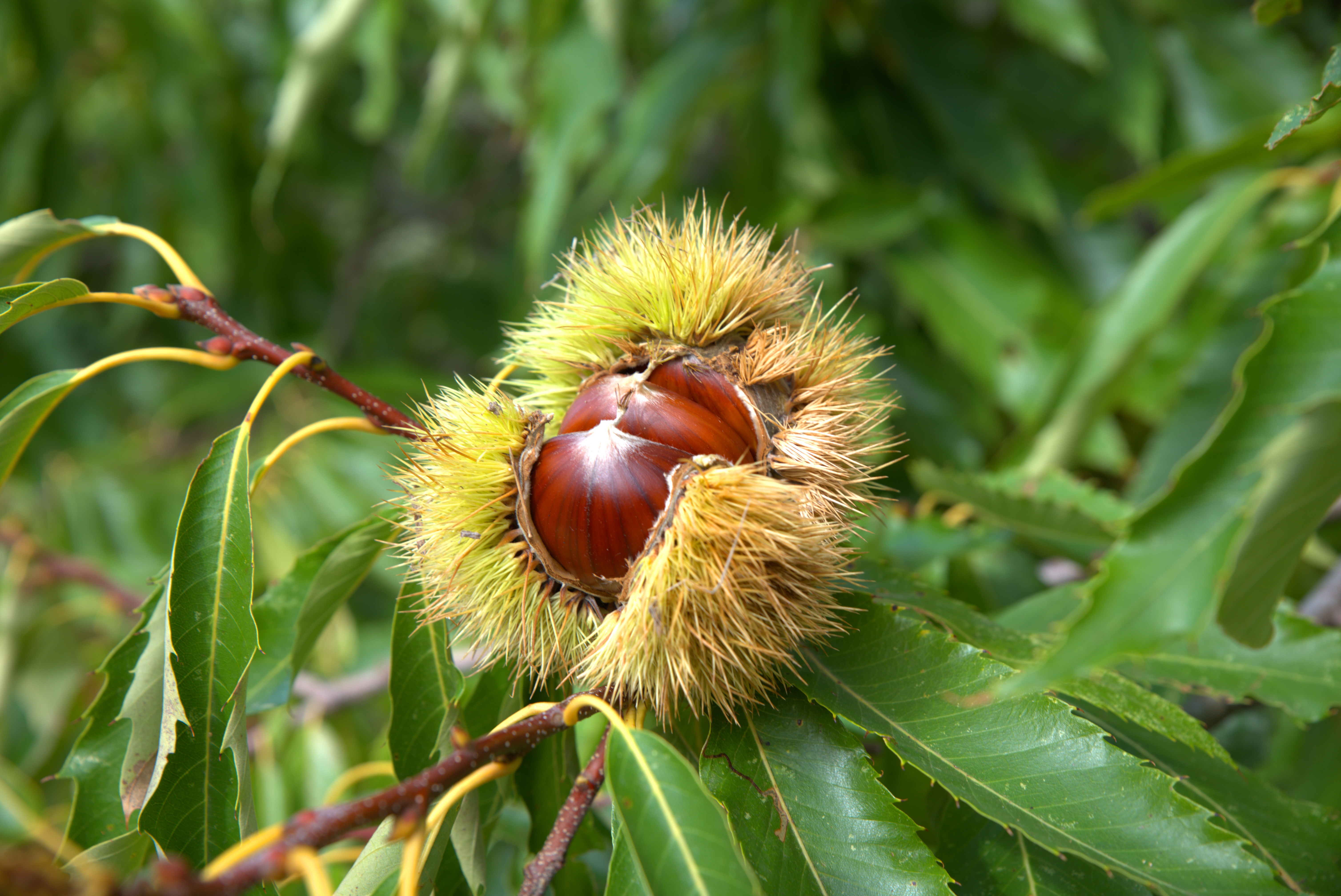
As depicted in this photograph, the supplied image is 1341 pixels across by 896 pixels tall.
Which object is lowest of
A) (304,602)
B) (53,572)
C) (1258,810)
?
(1258,810)

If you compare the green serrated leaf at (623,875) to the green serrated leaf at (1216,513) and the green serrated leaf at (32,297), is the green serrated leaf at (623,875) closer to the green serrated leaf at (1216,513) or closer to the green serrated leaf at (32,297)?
the green serrated leaf at (1216,513)

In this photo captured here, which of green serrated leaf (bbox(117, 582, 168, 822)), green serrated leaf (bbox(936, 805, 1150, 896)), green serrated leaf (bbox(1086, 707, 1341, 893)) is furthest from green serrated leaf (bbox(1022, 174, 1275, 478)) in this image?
green serrated leaf (bbox(117, 582, 168, 822))

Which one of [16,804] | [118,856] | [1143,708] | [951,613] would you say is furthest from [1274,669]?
[16,804]

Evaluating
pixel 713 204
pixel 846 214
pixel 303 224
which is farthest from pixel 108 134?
pixel 846 214

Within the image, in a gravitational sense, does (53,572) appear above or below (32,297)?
above

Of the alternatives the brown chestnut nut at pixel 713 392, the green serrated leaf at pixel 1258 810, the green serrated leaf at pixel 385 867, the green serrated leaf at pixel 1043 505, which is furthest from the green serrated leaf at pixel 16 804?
the green serrated leaf at pixel 1258 810

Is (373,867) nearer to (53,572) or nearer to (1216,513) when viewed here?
(1216,513)

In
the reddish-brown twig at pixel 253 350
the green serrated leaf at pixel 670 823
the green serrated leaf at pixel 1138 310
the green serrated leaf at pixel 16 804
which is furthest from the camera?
the green serrated leaf at pixel 16 804
